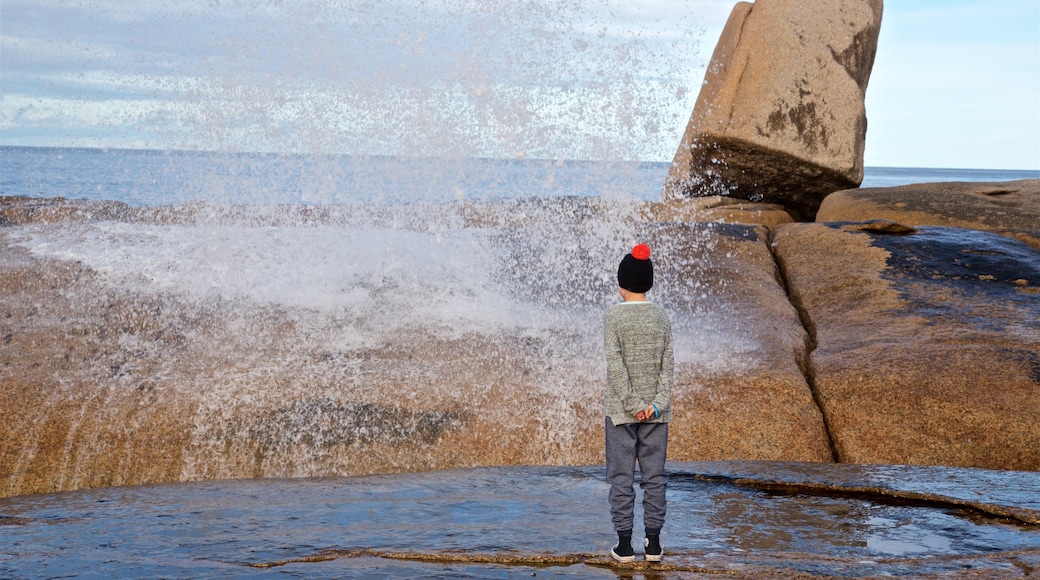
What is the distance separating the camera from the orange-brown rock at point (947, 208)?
397 inches

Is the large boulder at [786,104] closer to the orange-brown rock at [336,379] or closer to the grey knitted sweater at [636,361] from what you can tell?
the orange-brown rock at [336,379]

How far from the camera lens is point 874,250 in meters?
8.42

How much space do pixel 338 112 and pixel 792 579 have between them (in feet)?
30.5

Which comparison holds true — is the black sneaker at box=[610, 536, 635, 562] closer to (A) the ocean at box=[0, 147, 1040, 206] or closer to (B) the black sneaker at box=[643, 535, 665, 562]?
(B) the black sneaker at box=[643, 535, 665, 562]

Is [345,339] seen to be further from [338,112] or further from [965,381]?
[338,112]

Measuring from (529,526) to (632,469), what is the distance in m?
0.66

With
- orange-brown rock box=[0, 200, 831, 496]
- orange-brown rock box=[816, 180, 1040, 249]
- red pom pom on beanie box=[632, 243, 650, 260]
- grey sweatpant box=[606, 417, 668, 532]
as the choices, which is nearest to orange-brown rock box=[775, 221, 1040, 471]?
orange-brown rock box=[0, 200, 831, 496]

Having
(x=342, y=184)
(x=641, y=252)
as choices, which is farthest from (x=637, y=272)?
(x=342, y=184)

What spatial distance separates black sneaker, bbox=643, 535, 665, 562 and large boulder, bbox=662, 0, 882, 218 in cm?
891

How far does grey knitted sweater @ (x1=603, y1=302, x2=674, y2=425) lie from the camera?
12.6ft

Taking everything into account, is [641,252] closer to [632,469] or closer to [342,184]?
[632,469]

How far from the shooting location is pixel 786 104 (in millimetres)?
12016

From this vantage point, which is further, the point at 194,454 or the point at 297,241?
the point at 297,241

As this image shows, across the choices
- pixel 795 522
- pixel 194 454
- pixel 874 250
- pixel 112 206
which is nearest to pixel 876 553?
pixel 795 522
